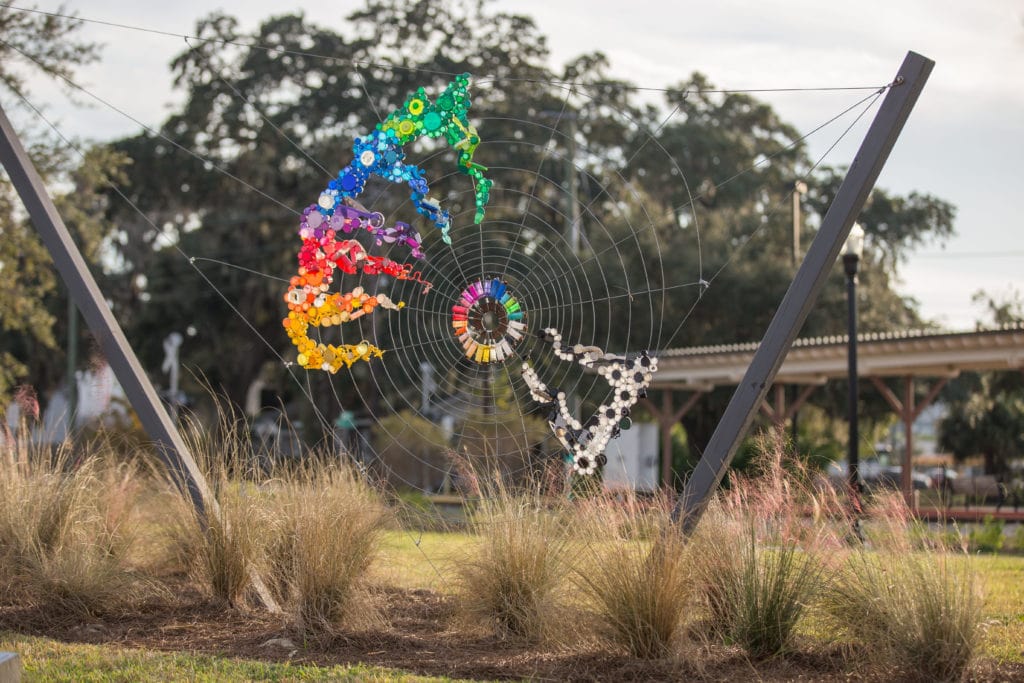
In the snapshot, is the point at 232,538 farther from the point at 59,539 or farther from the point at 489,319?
the point at 489,319

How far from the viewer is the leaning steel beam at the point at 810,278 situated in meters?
6.09

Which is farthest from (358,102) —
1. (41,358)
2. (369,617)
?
(369,617)

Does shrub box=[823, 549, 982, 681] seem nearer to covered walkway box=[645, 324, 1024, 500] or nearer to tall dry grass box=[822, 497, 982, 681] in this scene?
tall dry grass box=[822, 497, 982, 681]

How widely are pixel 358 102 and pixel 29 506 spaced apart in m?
24.3

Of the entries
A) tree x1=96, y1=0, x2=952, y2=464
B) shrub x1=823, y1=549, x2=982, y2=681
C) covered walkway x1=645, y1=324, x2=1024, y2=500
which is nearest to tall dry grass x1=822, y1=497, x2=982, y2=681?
shrub x1=823, y1=549, x2=982, y2=681

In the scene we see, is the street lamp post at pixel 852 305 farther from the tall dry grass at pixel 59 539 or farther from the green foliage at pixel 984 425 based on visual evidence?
the green foliage at pixel 984 425

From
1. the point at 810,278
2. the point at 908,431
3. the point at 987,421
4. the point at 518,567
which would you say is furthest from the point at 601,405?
the point at 987,421

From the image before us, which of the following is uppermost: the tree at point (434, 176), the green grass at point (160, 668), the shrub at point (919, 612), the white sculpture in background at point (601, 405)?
the tree at point (434, 176)

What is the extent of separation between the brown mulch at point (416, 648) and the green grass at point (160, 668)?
9.9 inches

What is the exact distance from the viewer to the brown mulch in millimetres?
5258

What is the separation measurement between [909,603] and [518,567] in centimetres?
210

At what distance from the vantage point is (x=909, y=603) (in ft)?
16.5

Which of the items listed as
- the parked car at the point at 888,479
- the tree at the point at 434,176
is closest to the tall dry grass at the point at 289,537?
the parked car at the point at 888,479

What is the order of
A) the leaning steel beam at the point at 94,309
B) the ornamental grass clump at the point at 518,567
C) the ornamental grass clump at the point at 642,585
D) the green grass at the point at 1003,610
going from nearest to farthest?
the ornamental grass clump at the point at 642,585, the green grass at the point at 1003,610, the ornamental grass clump at the point at 518,567, the leaning steel beam at the point at 94,309
